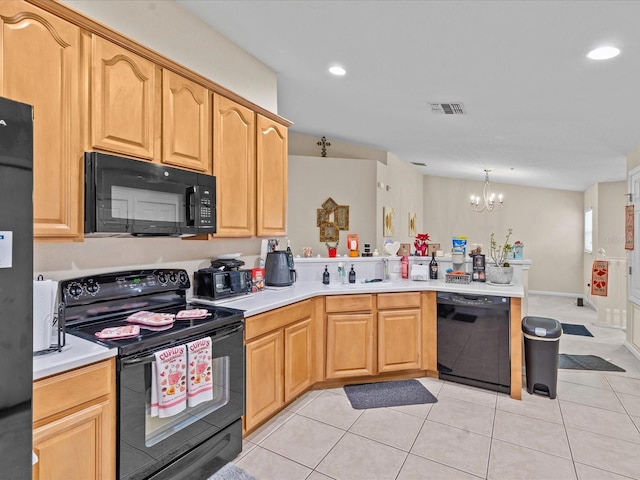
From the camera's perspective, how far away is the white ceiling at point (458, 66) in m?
2.23

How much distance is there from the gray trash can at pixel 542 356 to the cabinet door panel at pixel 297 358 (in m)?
1.87

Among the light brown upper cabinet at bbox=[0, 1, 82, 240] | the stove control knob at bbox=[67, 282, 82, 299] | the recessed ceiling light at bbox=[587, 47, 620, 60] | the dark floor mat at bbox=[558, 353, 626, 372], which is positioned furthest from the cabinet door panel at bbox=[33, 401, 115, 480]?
the dark floor mat at bbox=[558, 353, 626, 372]

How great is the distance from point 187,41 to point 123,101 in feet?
Answer: 2.98

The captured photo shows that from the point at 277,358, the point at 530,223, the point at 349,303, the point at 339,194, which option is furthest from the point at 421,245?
the point at 530,223

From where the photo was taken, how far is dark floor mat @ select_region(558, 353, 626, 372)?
12.5 ft

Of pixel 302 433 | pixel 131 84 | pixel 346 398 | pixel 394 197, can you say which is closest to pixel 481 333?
pixel 346 398

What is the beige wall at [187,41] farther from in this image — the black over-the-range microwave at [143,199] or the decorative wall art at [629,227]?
the decorative wall art at [629,227]

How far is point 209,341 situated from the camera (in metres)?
1.97

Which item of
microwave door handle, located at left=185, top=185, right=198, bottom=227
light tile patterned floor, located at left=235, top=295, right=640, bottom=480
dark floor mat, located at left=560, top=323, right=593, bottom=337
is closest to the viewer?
light tile patterned floor, located at left=235, top=295, right=640, bottom=480

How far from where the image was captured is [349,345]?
3.23 meters

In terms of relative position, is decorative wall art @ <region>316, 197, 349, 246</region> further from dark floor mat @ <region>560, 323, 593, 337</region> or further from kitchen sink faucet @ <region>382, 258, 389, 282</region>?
dark floor mat @ <region>560, 323, 593, 337</region>

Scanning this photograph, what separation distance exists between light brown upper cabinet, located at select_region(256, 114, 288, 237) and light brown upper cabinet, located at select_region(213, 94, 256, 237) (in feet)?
0.18

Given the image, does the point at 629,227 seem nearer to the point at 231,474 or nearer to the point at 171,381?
the point at 231,474

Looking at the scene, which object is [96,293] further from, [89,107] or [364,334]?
[364,334]
